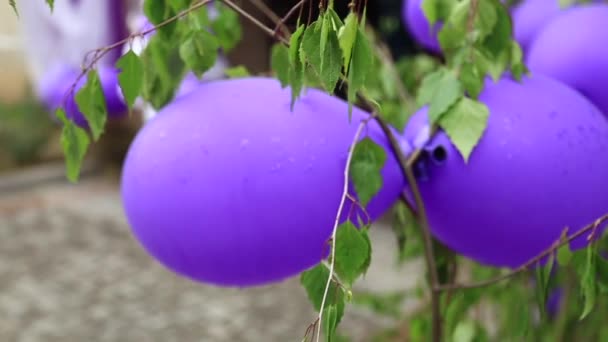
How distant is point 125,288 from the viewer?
3.35m

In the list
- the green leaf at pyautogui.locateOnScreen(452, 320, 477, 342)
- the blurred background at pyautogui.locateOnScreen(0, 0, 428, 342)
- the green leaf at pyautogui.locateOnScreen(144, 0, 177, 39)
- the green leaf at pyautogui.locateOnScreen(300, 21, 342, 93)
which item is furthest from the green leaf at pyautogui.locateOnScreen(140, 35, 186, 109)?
the blurred background at pyautogui.locateOnScreen(0, 0, 428, 342)

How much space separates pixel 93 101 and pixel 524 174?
0.46 meters

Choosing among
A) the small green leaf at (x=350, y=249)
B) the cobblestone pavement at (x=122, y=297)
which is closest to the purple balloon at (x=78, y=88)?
the small green leaf at (x=350, y=249)

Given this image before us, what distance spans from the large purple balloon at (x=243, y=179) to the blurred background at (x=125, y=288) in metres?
0.91

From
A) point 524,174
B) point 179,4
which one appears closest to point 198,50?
point 179,4

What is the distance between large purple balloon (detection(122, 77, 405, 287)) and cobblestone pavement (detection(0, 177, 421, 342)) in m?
2.04

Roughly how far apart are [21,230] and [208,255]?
3.67 metres

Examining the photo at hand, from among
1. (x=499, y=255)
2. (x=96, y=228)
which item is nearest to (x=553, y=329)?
(x=499, y=255)

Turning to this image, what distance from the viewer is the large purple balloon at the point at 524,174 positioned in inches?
29.8

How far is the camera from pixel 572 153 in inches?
30.1

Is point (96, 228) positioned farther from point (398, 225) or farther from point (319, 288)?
point (319, 288)

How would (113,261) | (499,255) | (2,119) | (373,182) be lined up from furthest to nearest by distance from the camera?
(2,119)
(113,261)
(499,255)
(373,182)

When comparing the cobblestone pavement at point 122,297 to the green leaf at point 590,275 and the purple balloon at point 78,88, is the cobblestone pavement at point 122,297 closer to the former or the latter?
the purple balloon at point 78,88

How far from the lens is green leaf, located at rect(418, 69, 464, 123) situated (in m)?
0.77
